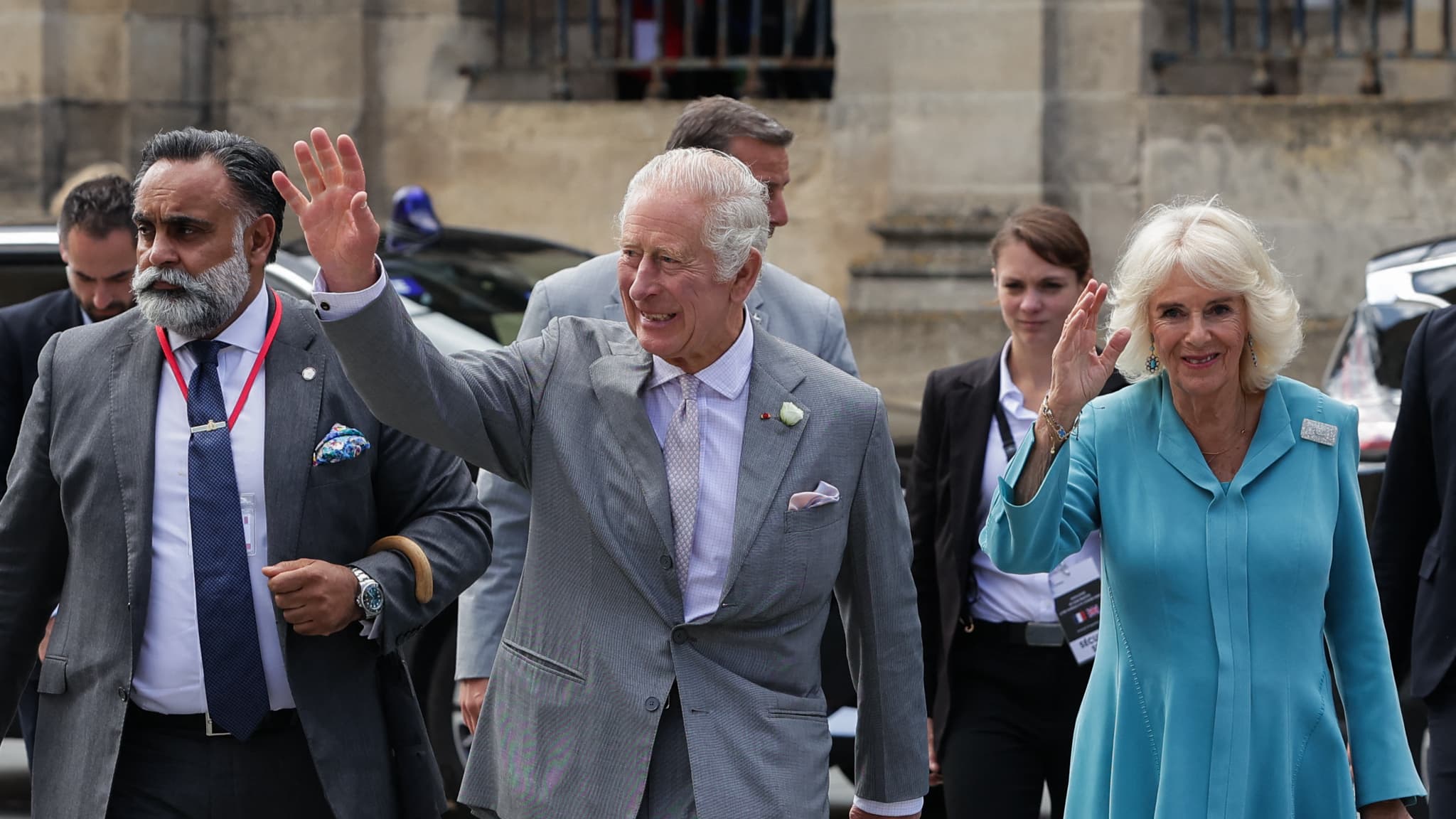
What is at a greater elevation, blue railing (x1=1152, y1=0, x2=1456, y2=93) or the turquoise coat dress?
blue railing (x1=1152, y1=0, x2=1456, y2=93)

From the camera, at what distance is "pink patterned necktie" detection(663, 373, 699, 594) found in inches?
150

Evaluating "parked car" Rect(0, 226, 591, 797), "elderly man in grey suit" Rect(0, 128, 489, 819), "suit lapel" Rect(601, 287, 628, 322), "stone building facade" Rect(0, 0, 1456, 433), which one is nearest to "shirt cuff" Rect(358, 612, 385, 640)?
"elderly man in grey suit" Rect(0, 128, 489, 819)

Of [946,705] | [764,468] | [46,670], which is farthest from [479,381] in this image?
[946,705]

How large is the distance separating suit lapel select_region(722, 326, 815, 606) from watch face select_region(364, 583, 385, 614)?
0.77 metres

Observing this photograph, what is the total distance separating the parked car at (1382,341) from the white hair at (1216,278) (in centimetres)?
286

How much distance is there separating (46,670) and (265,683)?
17.9 inches

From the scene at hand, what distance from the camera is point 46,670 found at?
4.21 metres

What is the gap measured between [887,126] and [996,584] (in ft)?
23.2

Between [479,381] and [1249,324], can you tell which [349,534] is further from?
[1249,324]

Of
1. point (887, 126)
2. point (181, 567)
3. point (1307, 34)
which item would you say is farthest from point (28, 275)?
point (1307, 34)

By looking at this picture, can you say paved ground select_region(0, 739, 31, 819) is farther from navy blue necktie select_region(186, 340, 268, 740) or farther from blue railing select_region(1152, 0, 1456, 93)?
blue railing select_region(1152, 0, 1456, 93)

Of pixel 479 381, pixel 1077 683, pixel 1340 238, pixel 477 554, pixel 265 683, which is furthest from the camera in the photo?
pixel 1340 238

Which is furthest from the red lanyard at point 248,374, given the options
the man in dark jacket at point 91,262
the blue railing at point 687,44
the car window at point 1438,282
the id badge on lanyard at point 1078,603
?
the blue railing at point 687,44

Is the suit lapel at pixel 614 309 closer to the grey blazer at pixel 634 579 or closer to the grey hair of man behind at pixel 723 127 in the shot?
the grey hair of man behind at pixel 723 127
